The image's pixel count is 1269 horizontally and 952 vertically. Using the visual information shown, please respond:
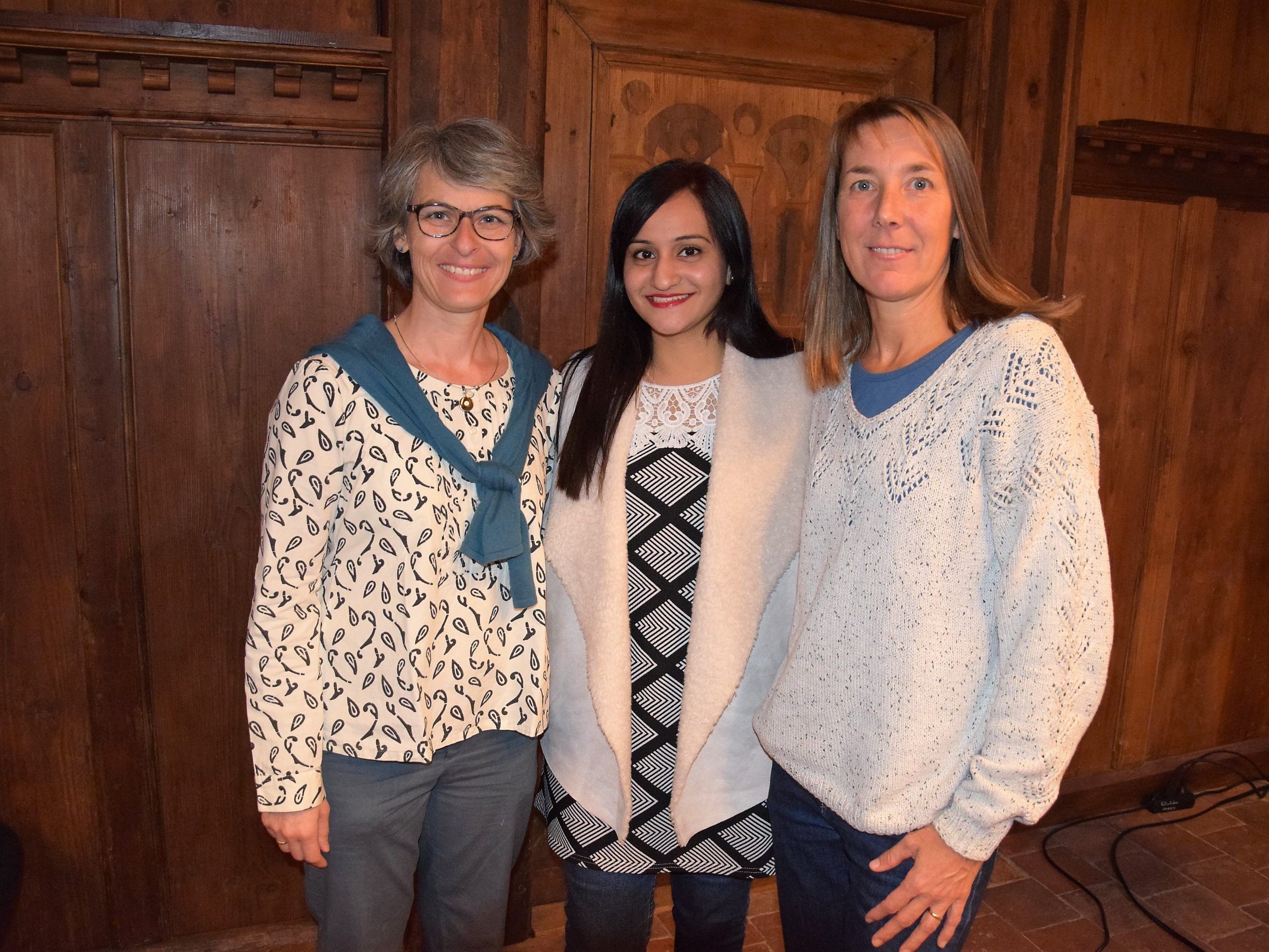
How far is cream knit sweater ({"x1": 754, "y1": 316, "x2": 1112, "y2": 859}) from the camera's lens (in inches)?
45.7

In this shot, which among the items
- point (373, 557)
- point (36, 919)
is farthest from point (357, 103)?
point (36, 919)

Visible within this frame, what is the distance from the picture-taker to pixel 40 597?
2.12m

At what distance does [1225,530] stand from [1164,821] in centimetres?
98

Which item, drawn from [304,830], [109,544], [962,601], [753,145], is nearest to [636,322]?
[962,601]

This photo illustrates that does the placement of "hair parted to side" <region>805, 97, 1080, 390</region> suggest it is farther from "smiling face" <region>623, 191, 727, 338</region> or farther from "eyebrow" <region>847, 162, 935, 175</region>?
"smiling face" <region>623, 191, 727, 338</region>

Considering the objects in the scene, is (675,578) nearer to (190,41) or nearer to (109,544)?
(109,544)

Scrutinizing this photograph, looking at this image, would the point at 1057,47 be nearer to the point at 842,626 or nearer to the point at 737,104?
the point at 737,104

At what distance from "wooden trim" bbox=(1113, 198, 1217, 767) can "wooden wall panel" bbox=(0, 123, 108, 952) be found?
3.03m

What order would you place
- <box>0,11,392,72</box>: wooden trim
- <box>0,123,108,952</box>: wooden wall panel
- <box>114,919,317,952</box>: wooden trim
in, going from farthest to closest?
<box>114,919,317,952</box>: wooden trim → <box>0,123,108,952</box>: wooden wall panel → <box>0,11,392,72</box>: wooden trim

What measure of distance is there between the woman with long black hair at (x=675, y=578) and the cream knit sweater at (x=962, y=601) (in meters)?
0.20

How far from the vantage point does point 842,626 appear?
1.36 m

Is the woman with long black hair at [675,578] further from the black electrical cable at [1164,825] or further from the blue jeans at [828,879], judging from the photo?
the black electrical cable at [1164,825]

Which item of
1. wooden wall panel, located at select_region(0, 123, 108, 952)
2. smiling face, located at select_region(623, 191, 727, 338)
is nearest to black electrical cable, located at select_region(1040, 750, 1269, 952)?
smiling face, located at select_region(623, 191, 727, 338)

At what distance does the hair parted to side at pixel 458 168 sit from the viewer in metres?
1.53
